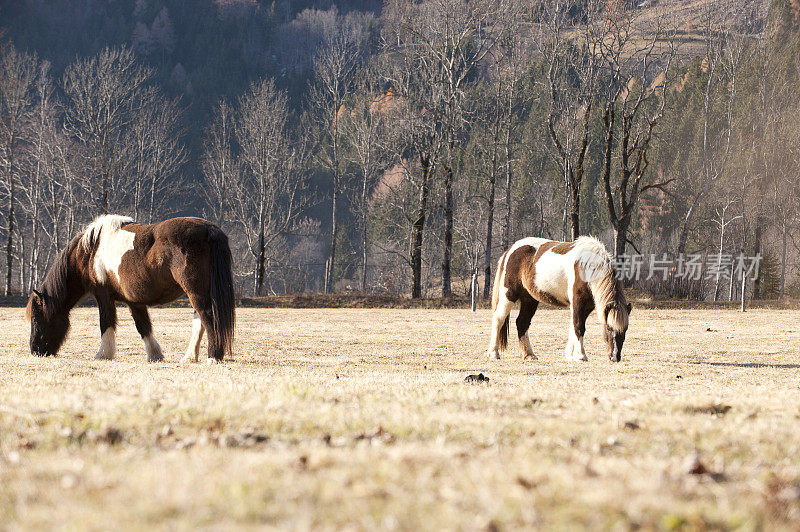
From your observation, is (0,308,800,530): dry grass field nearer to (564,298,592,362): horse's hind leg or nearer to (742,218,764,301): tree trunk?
(564,298,592,362): horse's hind leg

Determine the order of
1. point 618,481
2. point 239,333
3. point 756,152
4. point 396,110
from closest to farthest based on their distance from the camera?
point 618,481 < point 239,333 < point 396,110 < point 756,152

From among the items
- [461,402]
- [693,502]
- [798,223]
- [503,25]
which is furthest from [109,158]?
[798,223]

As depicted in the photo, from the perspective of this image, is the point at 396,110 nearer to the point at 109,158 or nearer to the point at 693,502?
the point at 109,158

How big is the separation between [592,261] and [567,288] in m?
0.60

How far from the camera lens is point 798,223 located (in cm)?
4634

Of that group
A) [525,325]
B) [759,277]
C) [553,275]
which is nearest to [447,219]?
[759,277]

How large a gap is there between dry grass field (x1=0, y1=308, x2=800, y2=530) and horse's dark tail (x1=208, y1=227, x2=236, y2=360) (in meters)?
1.31

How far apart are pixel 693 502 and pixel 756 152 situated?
49571 millimetres

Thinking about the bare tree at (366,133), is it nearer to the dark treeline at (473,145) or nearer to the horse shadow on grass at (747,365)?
the dark treeline at (473,145)

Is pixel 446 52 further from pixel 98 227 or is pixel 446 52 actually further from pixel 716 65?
pixel 98 227

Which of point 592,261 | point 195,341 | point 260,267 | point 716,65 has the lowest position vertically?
point 195,341

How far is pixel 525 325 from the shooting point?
11.6m

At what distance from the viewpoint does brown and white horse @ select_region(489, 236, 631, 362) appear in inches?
427

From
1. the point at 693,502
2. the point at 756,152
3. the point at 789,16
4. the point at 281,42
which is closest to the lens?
the point at 693,502
